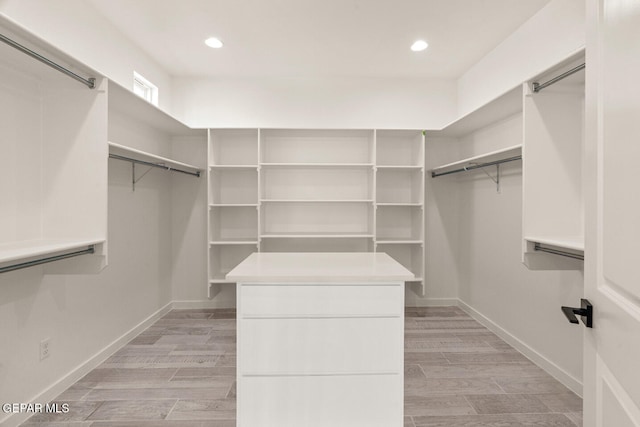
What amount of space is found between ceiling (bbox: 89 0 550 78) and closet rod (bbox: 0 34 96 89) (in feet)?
3.31

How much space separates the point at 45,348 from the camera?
200 cm

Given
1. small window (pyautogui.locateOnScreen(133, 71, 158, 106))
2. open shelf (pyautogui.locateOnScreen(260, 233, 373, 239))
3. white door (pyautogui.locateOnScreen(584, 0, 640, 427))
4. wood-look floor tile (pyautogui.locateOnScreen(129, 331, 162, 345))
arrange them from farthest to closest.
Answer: open shelf (pyautogui.locateOnScreen(260, 233, 373, 239)), small window (pyautogui.locateOnScreen(133, 71, 158, 106)), wood-look floor tile (pyautogui.locateOnScreen(129, 331, 162, 345)), white door (pyautogui.locateOnScreen(584, 0, 640, 427))

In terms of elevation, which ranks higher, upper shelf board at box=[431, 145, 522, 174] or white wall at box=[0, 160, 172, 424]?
upper shelf board at box=[431, 145, 522, 174]

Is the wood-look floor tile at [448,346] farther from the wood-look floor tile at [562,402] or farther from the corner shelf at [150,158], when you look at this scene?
the corner shelf at [150,158]

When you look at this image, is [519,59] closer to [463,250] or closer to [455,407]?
[463,250]

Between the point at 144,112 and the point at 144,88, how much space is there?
0.75m

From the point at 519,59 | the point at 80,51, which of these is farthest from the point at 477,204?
the point at 80,51

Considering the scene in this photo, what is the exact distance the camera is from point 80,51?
231cm

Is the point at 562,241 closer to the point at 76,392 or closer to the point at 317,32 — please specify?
the point at 317,32

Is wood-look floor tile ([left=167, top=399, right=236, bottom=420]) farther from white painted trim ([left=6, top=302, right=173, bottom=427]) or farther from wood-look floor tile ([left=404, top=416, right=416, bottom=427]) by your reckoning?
wood-look floor tile ([left=404, top=416, right=416, bottom=427])

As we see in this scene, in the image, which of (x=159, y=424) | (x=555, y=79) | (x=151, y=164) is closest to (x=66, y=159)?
Result: (x=151, y=164)

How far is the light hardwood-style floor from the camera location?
1887 millimetres

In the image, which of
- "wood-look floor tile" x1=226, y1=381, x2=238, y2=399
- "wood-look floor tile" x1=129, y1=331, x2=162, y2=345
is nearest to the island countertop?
"wood-look floor tile" x1=226, y1=381, x2=238, y2=399

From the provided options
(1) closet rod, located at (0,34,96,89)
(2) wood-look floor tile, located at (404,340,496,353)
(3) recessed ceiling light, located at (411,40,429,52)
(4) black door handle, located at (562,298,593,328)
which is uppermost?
(3) recessed ceiling light, located at (411,40,429,52)
